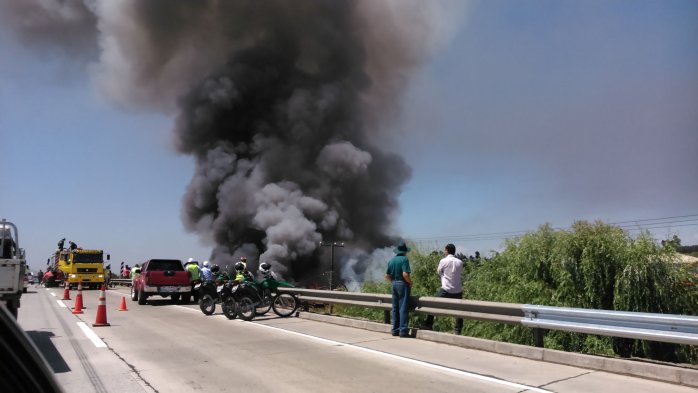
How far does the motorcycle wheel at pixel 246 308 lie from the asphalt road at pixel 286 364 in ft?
3.59

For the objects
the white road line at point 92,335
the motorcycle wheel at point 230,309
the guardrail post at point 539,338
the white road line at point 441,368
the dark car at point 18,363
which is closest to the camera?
the dark car at point 18,363

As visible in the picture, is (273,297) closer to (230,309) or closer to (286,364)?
(230,309)

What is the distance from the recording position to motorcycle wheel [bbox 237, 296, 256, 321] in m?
12.2

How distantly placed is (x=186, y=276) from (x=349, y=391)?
1345cm

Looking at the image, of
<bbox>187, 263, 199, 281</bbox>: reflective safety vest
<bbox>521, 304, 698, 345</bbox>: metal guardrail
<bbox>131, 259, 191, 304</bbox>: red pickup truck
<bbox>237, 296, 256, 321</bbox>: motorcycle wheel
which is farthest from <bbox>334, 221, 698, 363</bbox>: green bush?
<bbox>131, 259, 191, 304</bbox>: red pickup truck

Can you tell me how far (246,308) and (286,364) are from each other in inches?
213

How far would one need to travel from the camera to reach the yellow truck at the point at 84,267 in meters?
30.8

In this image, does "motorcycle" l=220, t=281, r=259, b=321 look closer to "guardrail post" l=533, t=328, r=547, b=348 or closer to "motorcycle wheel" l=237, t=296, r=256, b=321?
"motorcycle wheel" l=237, t=296, r=256, b=321

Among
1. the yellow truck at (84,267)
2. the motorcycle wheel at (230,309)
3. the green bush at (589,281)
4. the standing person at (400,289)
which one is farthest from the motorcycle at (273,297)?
the yellow truck at (84,267)

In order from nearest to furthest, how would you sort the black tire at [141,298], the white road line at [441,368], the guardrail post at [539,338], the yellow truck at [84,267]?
the white road line at [441,368], the guardrail post at [539,338], the black tire at [141,298], the yellow truck at [84,267]

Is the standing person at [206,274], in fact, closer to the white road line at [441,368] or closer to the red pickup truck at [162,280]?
the red pickup truck at [162,280]

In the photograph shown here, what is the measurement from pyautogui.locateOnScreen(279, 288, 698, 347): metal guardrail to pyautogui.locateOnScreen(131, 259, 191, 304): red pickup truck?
365 inches

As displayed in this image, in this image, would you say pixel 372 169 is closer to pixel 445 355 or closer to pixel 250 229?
pixel 250 229

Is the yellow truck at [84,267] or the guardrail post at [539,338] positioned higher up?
the yellow truck at [84,267]
